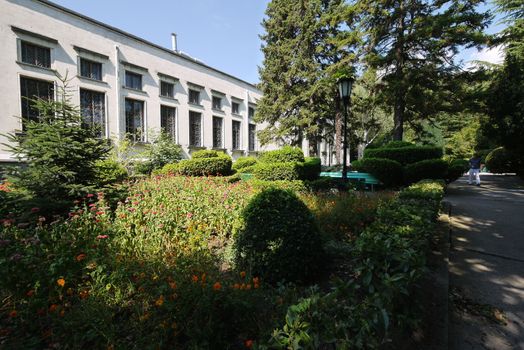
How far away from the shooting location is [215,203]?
5.62 metres

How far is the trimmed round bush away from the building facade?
7.61m

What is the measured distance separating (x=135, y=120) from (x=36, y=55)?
18.4 ft

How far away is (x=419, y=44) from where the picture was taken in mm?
14852

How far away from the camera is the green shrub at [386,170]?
432 inches

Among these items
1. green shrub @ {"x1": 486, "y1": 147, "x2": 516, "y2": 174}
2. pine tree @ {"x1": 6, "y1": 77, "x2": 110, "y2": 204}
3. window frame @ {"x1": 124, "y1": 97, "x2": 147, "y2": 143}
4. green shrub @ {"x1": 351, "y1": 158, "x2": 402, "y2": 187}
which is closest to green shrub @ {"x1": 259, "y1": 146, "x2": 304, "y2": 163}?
green shrub @ {"x1": 351, "y1": 158, "x2": 402, "y2": 187}

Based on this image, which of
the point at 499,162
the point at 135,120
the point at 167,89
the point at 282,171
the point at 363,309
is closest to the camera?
the point at 363,309

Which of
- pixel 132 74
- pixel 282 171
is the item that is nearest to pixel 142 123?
pixel 132 74

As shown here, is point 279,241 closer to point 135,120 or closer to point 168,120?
point 135,120

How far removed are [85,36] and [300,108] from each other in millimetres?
15340

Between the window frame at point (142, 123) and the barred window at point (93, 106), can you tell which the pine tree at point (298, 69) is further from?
the barred window at point (93, 106)

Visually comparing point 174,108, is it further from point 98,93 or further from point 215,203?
point 215,203

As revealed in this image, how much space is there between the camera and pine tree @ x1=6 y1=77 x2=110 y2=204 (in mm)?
5621

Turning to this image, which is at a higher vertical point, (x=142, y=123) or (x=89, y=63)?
(x=89, y=63)

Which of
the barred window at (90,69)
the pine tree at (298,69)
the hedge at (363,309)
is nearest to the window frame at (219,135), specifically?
the pine tree at (298,69)
